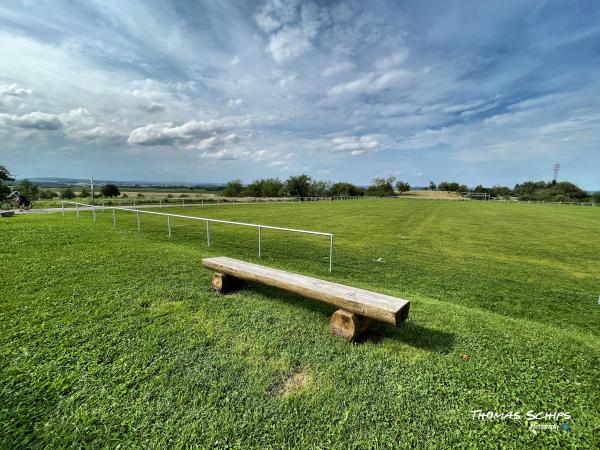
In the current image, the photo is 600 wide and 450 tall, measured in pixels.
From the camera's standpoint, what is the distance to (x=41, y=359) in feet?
8.90

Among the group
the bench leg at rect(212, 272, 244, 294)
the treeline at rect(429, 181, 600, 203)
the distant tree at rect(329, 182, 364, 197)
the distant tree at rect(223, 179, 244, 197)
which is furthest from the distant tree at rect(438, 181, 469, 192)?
the bench leg at rect(212, 272, 244, 294)

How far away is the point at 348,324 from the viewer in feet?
10.3

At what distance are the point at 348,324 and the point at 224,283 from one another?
221cm

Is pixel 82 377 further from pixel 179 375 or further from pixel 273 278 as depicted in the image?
pixel 273 278

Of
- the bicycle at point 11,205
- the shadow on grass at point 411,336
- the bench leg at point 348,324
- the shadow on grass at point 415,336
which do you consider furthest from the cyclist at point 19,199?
the shadow on grass at point 415,336

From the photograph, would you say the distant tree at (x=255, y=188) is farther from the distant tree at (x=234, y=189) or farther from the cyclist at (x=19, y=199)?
the cyclist at (x=19, y=199)

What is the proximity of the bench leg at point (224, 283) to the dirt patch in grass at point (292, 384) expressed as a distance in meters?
2.21

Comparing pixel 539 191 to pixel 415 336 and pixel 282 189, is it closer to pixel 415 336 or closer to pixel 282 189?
pixel 282 189

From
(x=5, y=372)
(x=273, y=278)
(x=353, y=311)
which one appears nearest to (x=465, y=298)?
(x=353, y=311)

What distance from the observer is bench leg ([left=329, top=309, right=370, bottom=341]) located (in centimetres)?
309

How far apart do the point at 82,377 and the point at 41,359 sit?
0.60 metres

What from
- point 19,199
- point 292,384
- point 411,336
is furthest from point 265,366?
point 19,199

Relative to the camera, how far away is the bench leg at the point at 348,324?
3088mm

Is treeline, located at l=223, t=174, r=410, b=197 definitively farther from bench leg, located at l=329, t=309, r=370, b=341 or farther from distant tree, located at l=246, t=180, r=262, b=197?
bench leg, located at l=329, t=309, r=370, b=341
